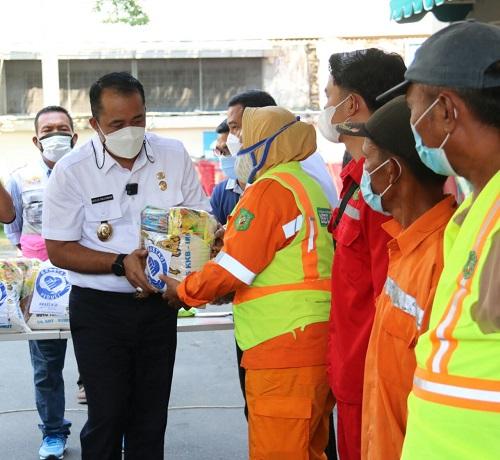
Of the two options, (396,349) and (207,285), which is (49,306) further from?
(396,349)

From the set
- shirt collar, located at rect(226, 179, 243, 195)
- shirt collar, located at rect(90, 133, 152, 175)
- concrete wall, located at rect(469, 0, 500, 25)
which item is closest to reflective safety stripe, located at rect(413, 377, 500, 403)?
shirt collar, located at rect(90, 133, 152, 175)

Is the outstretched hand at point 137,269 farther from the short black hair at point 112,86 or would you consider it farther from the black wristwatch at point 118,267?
the short black hair at point 112,86

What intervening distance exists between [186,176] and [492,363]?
246 centimetres

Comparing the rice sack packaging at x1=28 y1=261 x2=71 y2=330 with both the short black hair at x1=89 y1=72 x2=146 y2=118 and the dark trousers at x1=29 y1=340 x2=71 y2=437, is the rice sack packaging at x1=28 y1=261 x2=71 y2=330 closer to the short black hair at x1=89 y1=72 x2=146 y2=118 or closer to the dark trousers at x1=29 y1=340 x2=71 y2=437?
the dark trousers at x1=29 y1=340 x2=71 y2=437

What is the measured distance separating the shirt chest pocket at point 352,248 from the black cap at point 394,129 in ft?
1.55

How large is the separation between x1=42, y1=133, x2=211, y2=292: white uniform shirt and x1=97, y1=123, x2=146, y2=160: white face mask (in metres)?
0.07

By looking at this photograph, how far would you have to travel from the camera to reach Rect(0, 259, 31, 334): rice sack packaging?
391cm

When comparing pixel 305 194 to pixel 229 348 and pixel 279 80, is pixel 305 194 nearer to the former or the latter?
pixel 229 348

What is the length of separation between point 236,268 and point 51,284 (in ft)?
4.40

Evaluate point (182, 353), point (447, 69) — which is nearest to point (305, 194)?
point (447, 69)

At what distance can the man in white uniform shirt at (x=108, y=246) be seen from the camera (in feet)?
11.7

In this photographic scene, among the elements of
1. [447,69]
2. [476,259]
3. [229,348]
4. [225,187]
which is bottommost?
[229,348]

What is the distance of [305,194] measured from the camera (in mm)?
3311

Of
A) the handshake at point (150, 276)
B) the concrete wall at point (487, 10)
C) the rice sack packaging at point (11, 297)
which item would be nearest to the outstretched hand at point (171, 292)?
the handshake at point (150, 276)
